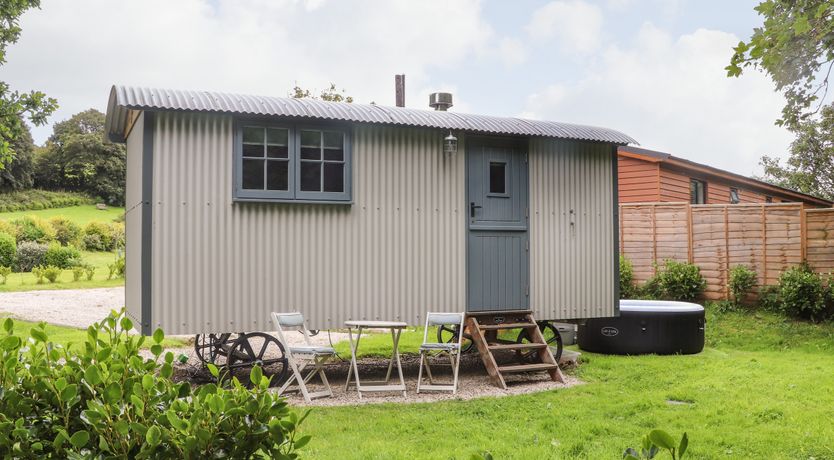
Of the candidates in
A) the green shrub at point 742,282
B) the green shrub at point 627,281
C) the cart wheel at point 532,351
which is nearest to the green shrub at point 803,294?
the green shrub at point 742,282

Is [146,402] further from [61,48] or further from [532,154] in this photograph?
[61,48]

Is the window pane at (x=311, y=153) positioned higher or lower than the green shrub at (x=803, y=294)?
higher

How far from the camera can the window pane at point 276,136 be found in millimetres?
7453

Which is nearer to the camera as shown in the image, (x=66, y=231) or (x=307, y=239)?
(x=307, y=239)

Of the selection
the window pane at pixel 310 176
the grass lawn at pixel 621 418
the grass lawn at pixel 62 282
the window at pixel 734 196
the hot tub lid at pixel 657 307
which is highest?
the window at pixel 734 196

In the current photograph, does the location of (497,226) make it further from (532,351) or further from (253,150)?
(253,150)

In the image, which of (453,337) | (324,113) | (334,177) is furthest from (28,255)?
(324,113)

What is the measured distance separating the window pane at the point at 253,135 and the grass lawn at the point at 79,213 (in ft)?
107

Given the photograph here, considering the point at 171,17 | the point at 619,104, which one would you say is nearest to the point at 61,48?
the point at 171,17

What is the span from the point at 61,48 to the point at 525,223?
21.7 m

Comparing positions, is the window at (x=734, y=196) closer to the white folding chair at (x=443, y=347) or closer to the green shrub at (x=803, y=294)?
the green shrub at (x=803, y=294)

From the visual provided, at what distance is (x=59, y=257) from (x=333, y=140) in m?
20.0

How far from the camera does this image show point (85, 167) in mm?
44031

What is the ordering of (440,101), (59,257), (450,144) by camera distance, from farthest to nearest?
1. (59,257)
2. (440,101)
3. (450,144)
